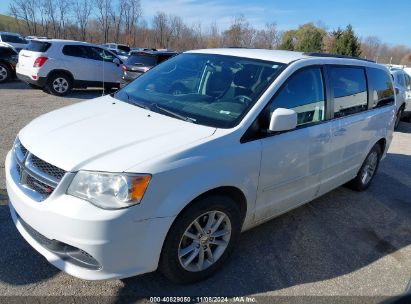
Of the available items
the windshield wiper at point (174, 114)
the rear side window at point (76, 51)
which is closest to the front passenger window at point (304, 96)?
the windshield wiper at point (174, 114)

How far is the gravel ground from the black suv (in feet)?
33.4

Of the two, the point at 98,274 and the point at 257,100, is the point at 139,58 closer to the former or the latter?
the point at 257,100

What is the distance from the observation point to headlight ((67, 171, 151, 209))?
96.5 inches

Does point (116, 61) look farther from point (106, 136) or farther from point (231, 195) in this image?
point (231, 195)

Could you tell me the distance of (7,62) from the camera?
46.1 feet

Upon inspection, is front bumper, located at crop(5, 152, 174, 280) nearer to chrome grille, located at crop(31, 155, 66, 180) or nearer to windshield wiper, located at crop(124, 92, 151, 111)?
chrome grille, located at crop(31, 155, 66, 180)

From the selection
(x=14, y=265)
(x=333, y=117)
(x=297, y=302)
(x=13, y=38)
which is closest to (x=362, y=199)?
(x=333, y=117)

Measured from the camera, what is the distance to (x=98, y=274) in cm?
254

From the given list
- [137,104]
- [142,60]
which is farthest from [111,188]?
[142,60]

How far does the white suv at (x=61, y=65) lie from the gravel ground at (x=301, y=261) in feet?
23.1

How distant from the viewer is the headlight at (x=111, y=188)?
2451 millimetres

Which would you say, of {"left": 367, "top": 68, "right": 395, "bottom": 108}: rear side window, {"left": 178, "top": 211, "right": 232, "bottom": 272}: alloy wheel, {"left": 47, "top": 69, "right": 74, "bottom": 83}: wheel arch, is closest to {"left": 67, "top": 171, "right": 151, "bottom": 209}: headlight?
{"left": 178, "top": 211, "right": 232, "bottom": 272}: alloy wheel

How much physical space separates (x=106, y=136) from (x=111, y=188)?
0.55 metres

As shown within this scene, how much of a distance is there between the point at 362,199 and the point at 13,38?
21.3 metres
